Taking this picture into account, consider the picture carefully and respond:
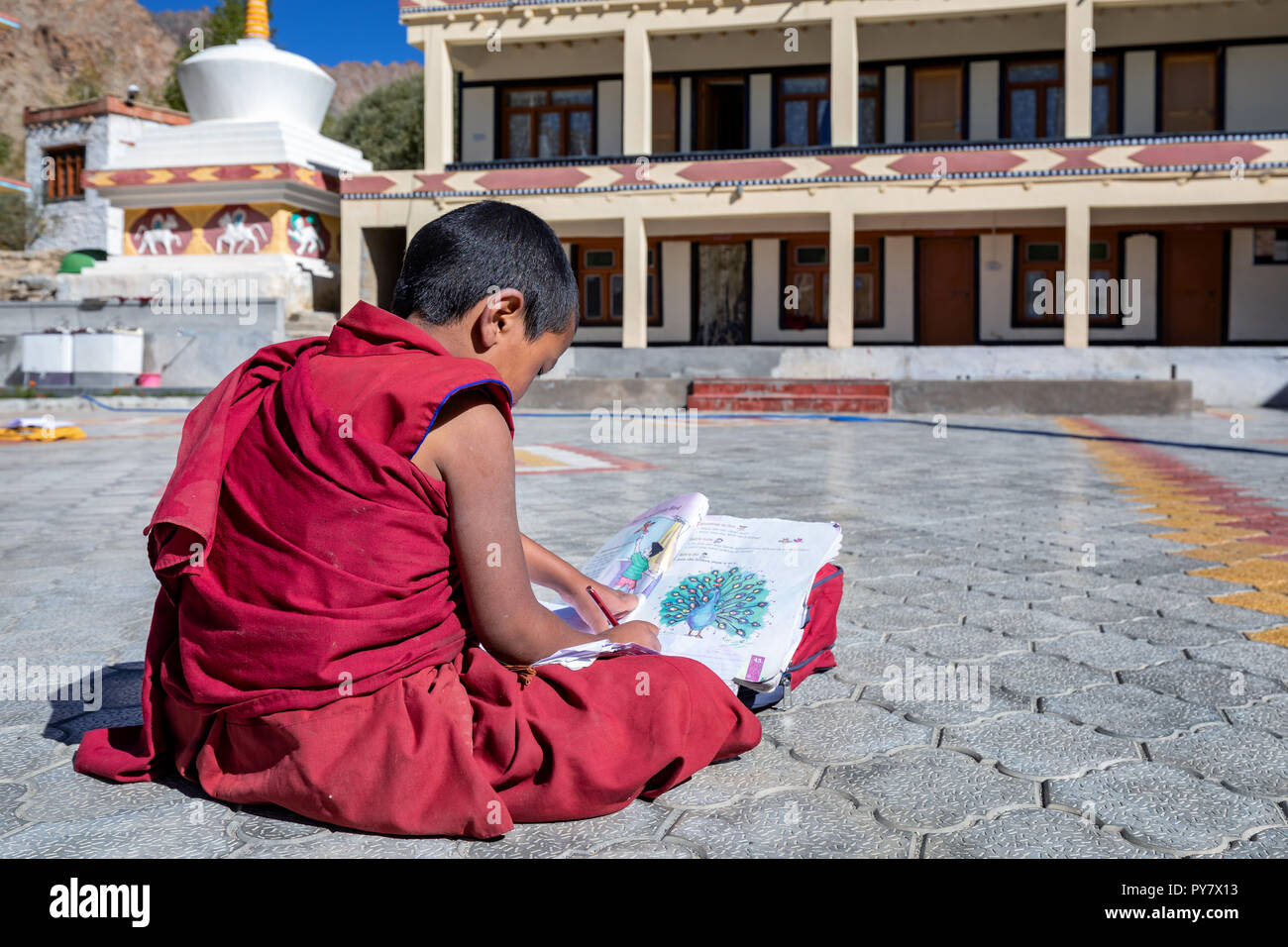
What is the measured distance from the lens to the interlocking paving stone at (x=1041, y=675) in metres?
2.77

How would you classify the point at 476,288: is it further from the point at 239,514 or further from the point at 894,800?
the point at 894,800

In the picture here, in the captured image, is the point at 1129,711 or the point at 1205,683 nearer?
the point at 1129,711

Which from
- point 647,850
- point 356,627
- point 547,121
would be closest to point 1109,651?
point 647,850

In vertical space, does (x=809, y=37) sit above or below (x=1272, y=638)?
above

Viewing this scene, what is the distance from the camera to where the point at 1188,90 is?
19938mm

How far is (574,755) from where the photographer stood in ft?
6.25

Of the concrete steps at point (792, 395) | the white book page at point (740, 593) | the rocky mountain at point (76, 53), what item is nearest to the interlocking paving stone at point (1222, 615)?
the white book page at point (740, 593)

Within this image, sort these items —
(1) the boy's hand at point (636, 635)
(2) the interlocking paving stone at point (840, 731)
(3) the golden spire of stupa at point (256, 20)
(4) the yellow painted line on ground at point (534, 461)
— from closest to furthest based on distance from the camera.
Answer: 1. (1) the boy's hand at point (636, 635)
2. (2) the interlocking paving stone at point (840, 731)
3. (4) the yellow painted line on ground at point (534, 461)
4. (3) the golden spire of stupa at point (256, 20)

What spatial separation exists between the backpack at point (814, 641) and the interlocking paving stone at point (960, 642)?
38 cm

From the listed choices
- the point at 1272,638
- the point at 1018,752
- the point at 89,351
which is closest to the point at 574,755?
the point at 1018,752

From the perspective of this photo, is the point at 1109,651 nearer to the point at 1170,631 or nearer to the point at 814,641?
the point at 1170,631

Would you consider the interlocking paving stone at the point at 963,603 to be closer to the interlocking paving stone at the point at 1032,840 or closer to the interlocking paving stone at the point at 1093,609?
the interlocking paving stone at the point at 1093,609

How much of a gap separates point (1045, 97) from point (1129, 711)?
66.5ft
